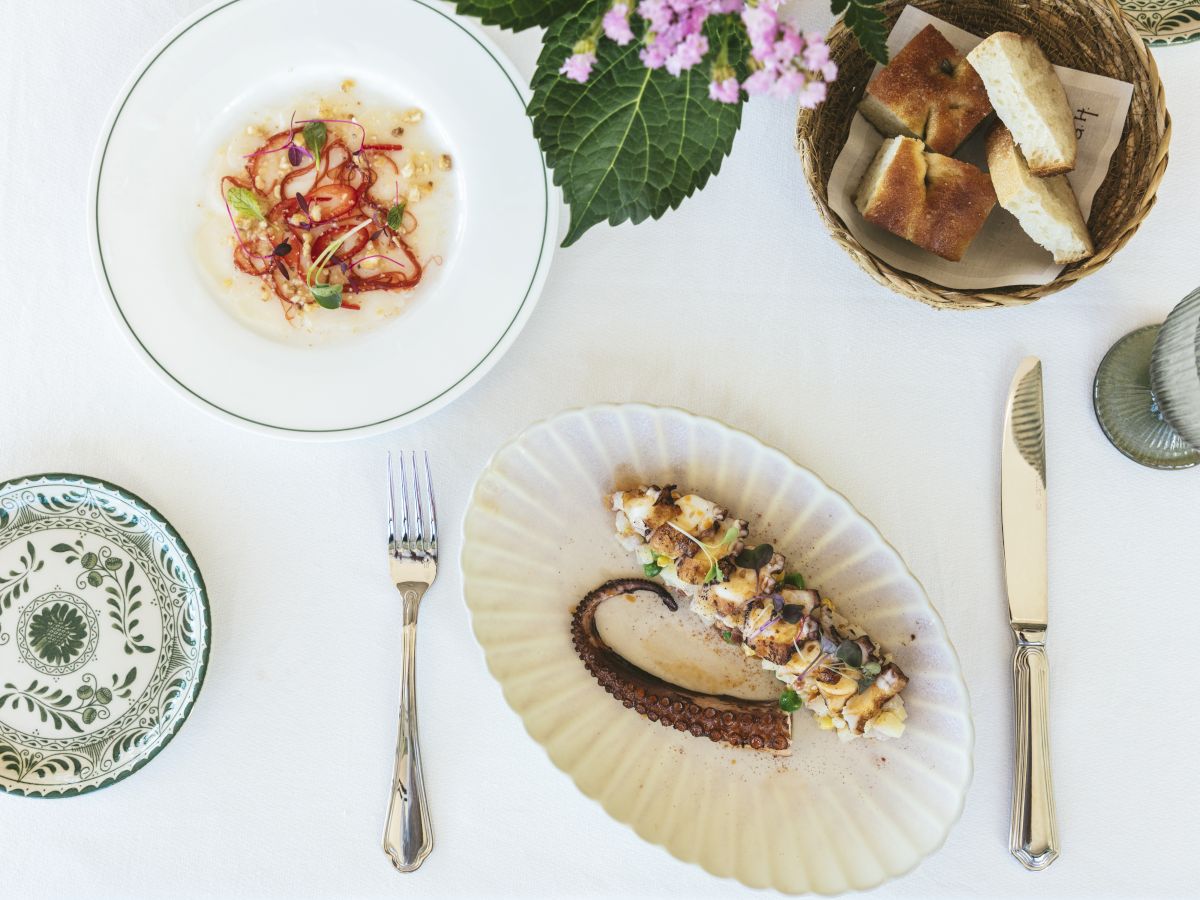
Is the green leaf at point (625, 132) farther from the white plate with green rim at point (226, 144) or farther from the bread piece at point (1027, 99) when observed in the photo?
the bread piece at point (1027, 99)

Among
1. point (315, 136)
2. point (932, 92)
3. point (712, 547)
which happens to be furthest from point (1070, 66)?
point (315, 136)

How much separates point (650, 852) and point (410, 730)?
383mm

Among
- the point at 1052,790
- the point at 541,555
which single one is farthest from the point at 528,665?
the point at 1052,790

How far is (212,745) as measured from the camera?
4.08ft

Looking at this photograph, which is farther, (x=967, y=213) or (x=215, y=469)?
(x=215, y=469)

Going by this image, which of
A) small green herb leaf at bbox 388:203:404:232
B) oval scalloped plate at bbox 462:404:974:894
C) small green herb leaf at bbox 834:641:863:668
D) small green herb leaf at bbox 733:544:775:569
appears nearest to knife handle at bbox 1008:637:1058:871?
oval scalloped plate at bbox 462:404:974:894

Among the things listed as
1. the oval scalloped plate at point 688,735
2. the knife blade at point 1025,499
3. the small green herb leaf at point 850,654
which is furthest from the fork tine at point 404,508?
the knife blade at point 1025,499

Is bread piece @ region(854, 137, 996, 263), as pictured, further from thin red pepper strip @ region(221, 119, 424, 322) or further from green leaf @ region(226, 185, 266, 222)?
green leaf @ region(226, 185, 266, 222)

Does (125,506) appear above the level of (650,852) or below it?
above

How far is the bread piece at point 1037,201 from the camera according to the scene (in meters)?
1.06

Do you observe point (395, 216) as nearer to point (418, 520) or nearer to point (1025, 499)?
point (418, 520)

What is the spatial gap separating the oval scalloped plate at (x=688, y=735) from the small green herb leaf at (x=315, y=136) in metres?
0.50

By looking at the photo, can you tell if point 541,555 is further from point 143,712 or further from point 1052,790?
point 1052,790

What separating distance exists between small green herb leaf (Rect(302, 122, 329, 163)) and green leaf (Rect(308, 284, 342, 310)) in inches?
7.4
